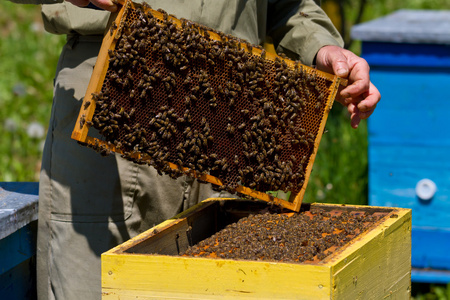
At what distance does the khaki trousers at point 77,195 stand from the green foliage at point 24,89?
2648mm

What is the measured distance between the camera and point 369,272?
7.81 feet

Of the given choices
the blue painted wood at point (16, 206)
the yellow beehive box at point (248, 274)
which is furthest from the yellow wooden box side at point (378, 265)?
the blue painted wood at point (16, 206)

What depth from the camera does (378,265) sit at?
97.1 inches

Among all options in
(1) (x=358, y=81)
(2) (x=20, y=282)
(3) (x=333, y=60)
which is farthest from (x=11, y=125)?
(1) (x=358, y=81)

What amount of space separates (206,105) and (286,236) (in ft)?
2.22

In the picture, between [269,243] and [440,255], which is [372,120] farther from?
[269,243]

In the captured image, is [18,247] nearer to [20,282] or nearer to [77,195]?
[20,282]

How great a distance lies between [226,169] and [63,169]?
855mm

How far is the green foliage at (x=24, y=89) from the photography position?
21.1 feet

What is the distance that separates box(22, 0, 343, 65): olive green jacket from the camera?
9.84 ft

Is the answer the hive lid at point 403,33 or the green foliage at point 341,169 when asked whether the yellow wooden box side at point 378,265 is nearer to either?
the hive lid at point 403,33

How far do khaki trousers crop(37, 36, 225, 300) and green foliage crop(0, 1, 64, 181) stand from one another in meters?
2.65

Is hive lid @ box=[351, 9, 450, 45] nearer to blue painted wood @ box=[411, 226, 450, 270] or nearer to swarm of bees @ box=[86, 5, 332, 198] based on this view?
blue painted wood @ box=[411, 226, 450, 270]

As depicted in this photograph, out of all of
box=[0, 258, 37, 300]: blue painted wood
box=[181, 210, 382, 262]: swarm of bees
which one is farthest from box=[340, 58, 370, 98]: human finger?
box=[0, 258, 37, 300]: blue painted wood
